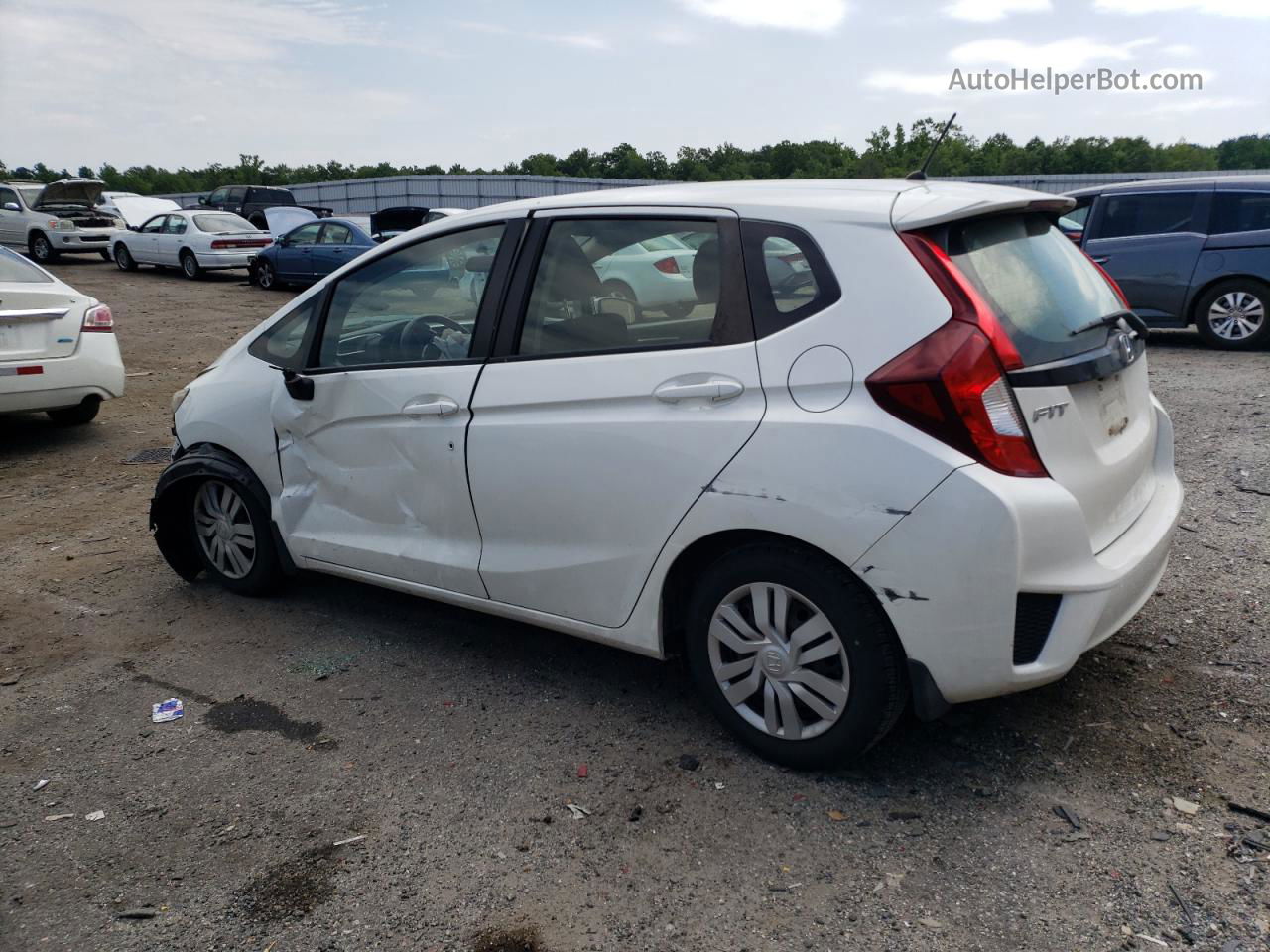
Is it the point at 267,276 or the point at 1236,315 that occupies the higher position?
the point at 1236,315

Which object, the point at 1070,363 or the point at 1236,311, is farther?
the point at 1236,311

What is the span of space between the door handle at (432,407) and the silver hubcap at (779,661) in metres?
1.26

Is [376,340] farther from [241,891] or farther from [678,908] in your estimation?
[678,908]

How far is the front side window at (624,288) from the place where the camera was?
10.8ft

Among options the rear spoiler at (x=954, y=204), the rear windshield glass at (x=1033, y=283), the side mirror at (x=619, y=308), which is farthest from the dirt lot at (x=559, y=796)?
Answer: the rear spoiler at (x=954, y=204)

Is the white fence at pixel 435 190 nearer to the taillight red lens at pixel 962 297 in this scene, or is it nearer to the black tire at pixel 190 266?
the black tire at pixel 190 266

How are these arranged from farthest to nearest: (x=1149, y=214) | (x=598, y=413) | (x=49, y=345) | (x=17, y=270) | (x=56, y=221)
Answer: (x=56, y=221)
(x=1149, y=214)
(x=17, y=270)
(x=49, y=345)
(x=598, y=413)

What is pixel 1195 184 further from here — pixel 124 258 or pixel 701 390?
pixel 124 258

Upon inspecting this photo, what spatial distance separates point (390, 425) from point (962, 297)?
2196 millimetres

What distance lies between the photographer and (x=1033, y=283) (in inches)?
125

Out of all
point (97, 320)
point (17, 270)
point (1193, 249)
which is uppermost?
point (1193, 249)

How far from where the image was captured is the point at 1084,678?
3.78m

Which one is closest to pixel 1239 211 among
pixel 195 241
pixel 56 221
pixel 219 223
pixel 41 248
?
pixel 195 241

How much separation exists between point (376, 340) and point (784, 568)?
2078 millimetres
